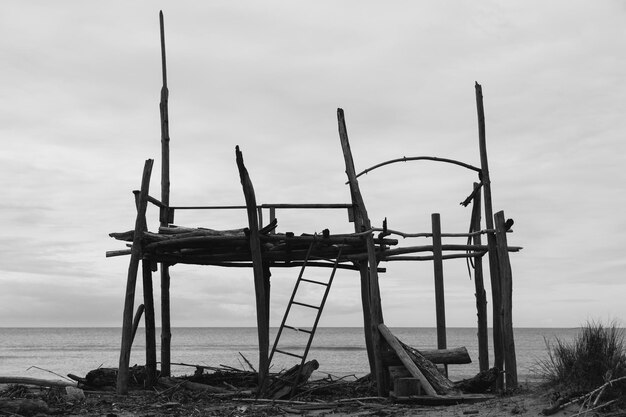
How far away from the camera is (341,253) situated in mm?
13070

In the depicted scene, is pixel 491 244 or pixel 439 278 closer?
pixel 439 278

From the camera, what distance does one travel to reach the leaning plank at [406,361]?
37.7 feet

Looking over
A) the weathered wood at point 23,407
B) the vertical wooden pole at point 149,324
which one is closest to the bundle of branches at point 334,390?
the vertical wooden pole at point 149,324

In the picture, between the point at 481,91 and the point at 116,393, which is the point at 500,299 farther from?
the point at 116,393

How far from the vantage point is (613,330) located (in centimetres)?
973

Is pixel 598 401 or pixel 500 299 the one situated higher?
pixel 500 299

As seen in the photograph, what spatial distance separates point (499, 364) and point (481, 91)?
15.5ft

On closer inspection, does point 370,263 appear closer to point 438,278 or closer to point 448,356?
point 438,278

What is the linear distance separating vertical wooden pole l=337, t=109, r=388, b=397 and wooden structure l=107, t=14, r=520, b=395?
15mm

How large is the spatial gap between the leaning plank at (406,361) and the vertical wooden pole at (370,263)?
0.56 ft

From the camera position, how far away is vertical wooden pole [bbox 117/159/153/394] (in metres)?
13.1

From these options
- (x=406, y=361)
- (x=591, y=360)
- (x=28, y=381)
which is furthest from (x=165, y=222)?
(x=591, y=360)

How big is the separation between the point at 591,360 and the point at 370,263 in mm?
3947

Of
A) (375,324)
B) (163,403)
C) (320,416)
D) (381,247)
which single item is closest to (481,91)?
(381,247)
